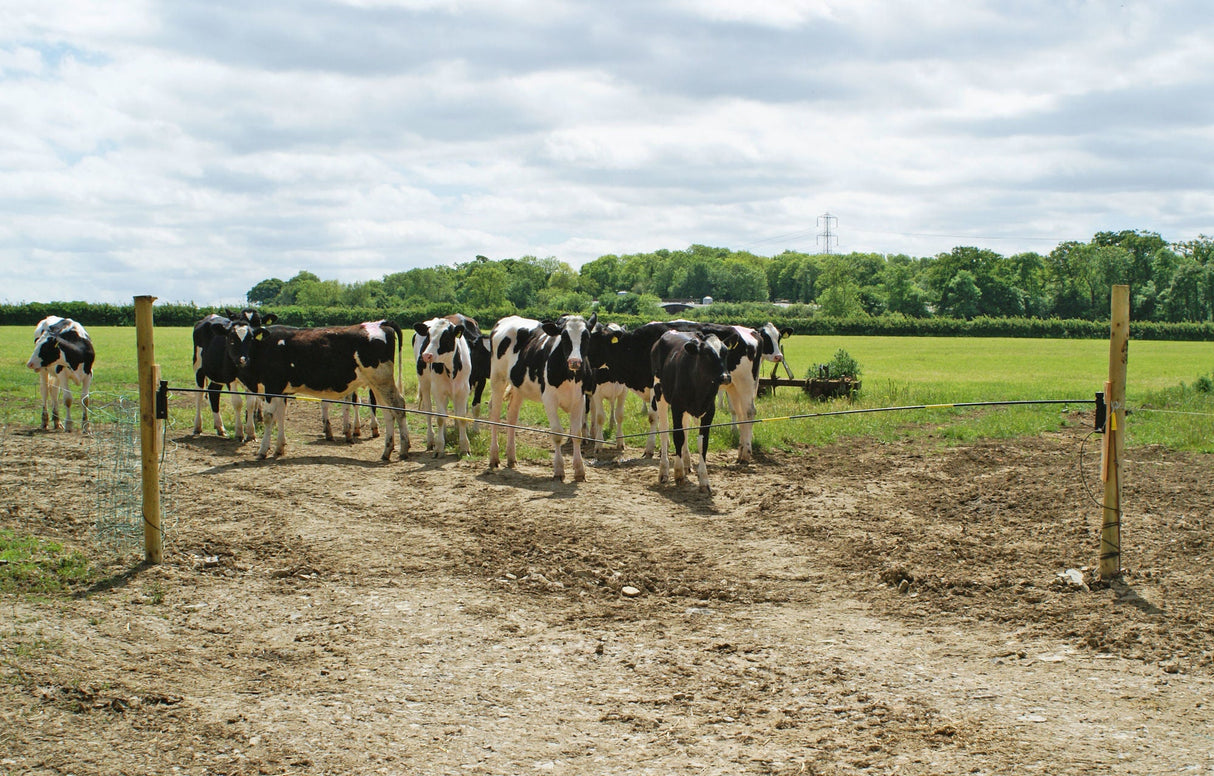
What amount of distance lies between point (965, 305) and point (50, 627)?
131234 mm

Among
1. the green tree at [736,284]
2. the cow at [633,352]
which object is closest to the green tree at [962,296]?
the green tree at [736,284]

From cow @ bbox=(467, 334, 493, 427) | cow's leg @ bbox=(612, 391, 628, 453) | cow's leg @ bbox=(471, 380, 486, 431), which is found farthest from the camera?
cow's leg @ bbox=(471, 380, 486, 431)

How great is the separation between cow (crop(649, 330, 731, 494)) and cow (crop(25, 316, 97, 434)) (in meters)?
11.0

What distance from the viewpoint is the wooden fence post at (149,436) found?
27.7 ft

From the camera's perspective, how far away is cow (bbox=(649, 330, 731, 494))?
1275 cm

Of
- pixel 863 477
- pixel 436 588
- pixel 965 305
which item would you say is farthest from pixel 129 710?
pixel 965 305

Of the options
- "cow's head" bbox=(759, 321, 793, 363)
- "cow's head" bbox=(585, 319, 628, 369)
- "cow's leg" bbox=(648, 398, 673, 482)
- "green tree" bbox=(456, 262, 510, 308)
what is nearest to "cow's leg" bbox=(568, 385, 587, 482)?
"cow's leg" bbox=(648, 398, 673, 482)

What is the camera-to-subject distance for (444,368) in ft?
52.5

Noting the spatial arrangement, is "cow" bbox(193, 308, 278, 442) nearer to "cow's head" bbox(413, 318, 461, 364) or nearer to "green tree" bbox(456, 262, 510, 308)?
"cow's head" bbox(413, 318, 461, 364)

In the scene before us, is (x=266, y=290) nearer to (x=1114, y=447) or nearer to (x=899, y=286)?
(x=899, y=286)

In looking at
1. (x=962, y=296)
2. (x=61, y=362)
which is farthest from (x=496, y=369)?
(x=962, y=296)

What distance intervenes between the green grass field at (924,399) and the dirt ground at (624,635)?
2.35 metres

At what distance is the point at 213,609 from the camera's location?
762 cm

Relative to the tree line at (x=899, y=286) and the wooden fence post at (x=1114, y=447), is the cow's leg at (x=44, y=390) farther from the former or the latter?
the tree line at (x=899, y=286)
